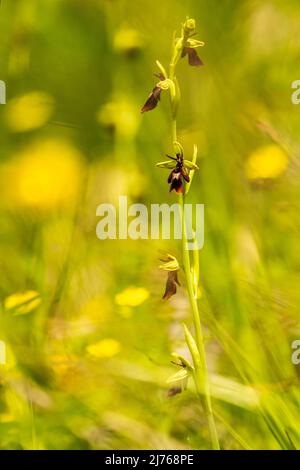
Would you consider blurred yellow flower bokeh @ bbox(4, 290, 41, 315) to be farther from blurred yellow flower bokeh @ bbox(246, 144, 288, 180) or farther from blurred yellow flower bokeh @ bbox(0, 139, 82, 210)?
blurred yellow flower bokeh @ bbox(246, 144, 288, 180)

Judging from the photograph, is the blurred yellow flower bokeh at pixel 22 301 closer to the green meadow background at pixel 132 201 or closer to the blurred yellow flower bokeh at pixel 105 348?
the green meadow background at pixel 132 201

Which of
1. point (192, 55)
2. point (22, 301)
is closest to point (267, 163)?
point (192, 55)

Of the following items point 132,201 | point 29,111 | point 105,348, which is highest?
point 29,111

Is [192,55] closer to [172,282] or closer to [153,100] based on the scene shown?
[153,100]

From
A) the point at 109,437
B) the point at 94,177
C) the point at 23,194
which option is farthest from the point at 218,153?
the point at 109,437

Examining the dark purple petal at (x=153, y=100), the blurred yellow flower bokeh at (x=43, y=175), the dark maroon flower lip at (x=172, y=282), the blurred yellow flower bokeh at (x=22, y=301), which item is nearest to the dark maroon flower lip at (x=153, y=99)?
the dark purple petal at (x=153, y=100)

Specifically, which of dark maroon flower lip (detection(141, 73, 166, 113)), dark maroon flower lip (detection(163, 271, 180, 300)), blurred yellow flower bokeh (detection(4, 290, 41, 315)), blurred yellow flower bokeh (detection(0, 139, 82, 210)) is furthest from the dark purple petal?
blurred yellow flower bokeh (detection(4, 290, 41, 315))

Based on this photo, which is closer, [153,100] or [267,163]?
[153,100]

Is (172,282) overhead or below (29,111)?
below
